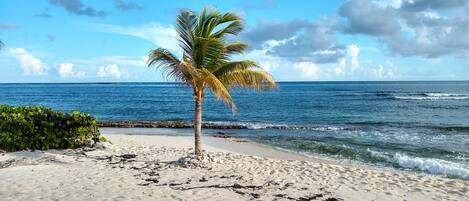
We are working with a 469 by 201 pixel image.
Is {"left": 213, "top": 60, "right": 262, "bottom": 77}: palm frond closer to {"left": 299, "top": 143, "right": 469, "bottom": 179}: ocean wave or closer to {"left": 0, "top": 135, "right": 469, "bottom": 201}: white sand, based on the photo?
{"left": 0, "top": 135, "right": 469, "bottom": 201}: white sand

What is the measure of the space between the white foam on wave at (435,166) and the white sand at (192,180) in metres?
2.73

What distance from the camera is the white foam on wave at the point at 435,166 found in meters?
14.5

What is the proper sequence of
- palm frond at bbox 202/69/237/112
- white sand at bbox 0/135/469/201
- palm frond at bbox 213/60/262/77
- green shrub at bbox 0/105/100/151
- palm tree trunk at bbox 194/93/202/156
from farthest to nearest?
green shrub at bbox 0/105/100/151, palm tree trunk at bbox 194/93/202/156, palm frond at bbox 213/60/262/77, palm frond at bbox 202/69/237/112, white sand at bbox 0/135/469/201

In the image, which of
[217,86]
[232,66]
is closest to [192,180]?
[217,86]

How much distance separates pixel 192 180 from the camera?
11008mm

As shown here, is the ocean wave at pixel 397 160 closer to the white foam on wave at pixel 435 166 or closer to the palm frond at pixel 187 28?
the white foam on wave at pixel 435 166

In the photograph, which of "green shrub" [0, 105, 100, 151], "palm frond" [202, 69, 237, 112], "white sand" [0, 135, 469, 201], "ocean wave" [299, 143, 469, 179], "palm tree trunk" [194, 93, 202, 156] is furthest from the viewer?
"ocean wave" [299, 143, 469, 179]

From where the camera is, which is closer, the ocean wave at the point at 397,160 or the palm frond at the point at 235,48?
the palm frond at the point at 235,48

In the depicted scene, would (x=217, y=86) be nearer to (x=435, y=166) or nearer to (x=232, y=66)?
(x=232, y=66)

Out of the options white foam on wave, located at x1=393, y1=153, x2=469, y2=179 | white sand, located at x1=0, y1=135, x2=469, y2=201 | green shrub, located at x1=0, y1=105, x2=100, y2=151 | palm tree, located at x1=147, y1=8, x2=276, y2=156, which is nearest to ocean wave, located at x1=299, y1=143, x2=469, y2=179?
white foam on wave, located at x1=393, y1=153, x2=469, y2=179

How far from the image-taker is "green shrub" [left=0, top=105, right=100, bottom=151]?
14352 millimetres

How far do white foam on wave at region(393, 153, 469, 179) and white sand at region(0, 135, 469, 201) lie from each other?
8.95 feet

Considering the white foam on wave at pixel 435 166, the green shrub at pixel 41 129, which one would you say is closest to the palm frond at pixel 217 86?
the green shrub at pixel 41 129

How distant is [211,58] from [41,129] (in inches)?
277
